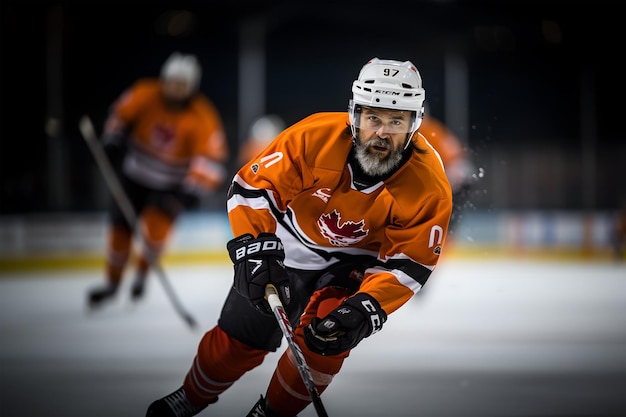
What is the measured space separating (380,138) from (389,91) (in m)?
0.13

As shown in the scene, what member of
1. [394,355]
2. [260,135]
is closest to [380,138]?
[394,355]

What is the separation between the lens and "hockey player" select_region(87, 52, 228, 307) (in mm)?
5961

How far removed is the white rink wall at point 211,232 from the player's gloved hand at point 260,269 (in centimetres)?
534

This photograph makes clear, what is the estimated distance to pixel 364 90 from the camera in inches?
99.4

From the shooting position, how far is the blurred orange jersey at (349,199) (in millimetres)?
2529

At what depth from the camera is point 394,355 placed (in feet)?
14.0

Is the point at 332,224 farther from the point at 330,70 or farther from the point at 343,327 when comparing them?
the point at 330,70

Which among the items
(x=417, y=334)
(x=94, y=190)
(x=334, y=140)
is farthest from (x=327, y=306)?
(x=94, y=190)

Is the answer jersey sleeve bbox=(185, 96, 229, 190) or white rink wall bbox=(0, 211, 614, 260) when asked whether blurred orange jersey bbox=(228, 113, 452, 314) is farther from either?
white rink wall bbox=(0, 211, 614, 260)

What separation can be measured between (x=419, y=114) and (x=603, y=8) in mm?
11219

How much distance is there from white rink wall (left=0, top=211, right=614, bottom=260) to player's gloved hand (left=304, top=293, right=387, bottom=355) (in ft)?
17.5

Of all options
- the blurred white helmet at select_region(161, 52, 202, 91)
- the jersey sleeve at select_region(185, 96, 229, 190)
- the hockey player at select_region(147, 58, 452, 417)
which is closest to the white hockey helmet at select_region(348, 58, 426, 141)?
the hockey player at select_region(147, 58, 452, 417)

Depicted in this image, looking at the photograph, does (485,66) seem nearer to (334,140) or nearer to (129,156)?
(129,156)

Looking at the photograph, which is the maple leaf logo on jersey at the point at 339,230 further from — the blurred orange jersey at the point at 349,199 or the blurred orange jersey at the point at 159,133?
the blurred orange jersey at the point at 159,133
